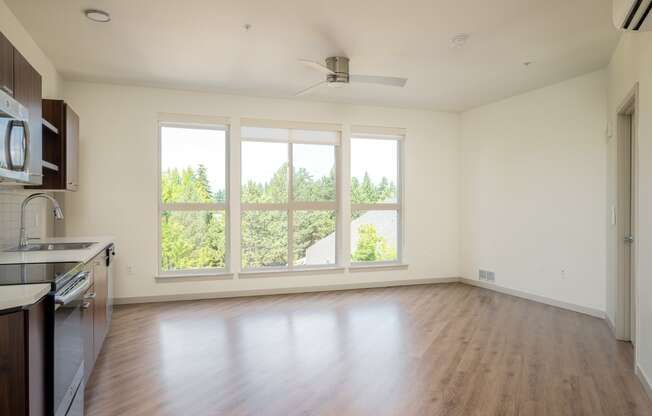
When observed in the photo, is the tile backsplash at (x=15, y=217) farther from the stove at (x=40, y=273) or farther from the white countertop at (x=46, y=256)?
the stove at (x=40, y=273)

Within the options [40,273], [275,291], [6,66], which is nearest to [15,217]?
[6,66]

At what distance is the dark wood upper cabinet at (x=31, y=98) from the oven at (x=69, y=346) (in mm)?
855

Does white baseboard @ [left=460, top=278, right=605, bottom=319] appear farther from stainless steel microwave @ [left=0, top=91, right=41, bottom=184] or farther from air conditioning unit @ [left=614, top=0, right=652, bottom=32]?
stainless steel microwave @ [left=0, top=91, right=41, bottom=184]

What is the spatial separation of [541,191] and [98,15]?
5.27m

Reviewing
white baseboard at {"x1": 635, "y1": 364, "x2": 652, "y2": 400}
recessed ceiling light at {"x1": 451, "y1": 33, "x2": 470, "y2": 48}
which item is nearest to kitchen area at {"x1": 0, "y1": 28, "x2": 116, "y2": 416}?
recessed ceiling light at {"x1": 451, "y1": 33, "x2": 470, "y2": 48}

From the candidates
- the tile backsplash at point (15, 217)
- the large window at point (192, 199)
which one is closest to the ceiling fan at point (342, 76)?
the large window at point (192, 199)

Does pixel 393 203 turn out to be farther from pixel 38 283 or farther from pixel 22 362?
pixel 22 362

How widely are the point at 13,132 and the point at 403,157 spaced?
5262 millimetres

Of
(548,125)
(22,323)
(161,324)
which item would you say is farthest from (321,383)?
(548,125)

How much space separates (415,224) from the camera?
658cm

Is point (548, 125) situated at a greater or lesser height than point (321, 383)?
greater

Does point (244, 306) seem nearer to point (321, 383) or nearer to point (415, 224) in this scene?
point (321, 383)

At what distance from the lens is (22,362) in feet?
5.10

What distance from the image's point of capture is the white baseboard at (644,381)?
274 cm
